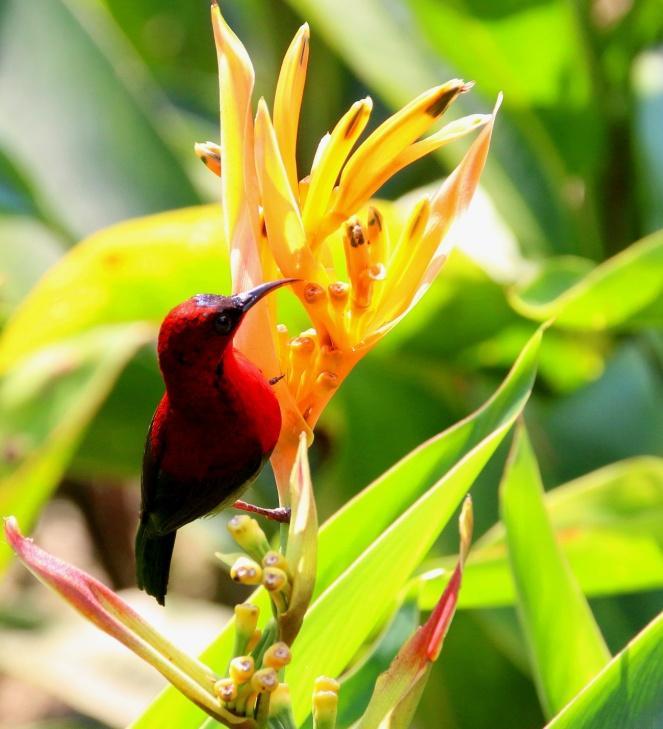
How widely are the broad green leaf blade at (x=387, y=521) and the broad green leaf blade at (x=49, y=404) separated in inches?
18.5

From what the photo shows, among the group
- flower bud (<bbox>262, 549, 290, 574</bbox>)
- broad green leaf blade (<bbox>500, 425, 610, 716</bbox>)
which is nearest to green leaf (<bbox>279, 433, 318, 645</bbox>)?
flower bud (<bbox>262, 549, 290, 574</bbox>)

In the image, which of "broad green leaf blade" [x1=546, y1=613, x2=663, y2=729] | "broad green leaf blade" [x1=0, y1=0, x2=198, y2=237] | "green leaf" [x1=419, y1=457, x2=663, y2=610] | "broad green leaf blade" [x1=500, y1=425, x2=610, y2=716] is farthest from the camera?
"broad green leaf blade" [x1=0, y1=0, x2=198, y2=237]

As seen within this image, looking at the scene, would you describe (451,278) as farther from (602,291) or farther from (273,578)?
(273,578)

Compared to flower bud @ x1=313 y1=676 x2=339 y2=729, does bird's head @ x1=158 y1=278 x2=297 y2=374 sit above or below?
above

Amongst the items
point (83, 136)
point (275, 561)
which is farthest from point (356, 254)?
point (83, 136)

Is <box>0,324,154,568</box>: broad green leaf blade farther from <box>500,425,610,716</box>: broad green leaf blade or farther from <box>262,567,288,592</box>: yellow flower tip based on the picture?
<box>262,567,288,592</box>: yellow flower tip

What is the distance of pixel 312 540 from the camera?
0.42 m

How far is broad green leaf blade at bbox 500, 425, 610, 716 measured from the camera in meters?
0.65

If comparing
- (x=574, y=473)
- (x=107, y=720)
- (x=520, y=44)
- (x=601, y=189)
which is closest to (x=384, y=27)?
(x=520, y=44)

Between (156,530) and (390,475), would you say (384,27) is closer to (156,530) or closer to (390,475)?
(390,475)

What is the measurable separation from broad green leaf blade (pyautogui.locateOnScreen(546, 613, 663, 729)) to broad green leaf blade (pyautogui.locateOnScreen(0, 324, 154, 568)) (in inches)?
24.4

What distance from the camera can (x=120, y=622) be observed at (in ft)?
1.38

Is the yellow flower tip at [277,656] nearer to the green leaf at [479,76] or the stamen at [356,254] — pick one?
the stamen at [356,254]

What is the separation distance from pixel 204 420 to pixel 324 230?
0.09 meters
